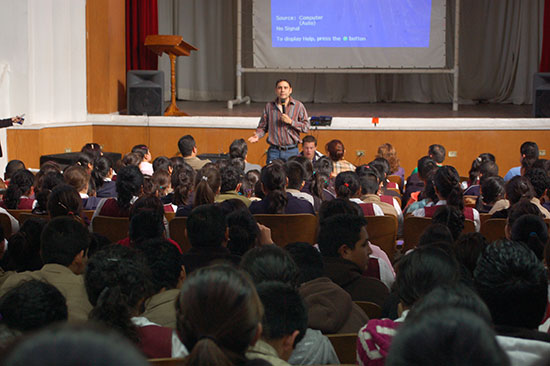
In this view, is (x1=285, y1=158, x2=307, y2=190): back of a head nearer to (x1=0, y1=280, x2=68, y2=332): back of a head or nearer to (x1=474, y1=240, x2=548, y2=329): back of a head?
(x1=474, y1=240, x2=548, y2=329): back of a head

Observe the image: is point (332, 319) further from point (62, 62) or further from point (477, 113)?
point (477, 113)

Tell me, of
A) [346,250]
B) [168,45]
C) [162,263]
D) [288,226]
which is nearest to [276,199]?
[288,226]

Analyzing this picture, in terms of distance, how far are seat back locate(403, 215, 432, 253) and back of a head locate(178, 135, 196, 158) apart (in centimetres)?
277

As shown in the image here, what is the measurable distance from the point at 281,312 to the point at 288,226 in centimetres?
209

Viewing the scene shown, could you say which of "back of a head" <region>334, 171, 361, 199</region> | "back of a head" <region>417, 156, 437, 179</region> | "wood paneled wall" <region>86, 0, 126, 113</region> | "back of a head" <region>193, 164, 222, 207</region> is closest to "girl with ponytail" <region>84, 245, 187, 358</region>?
"back of a head" <region>193, 164, 222, 207</region>

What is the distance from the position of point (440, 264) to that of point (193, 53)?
35.3ft

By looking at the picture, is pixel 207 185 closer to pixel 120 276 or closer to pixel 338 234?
pixel 338 234

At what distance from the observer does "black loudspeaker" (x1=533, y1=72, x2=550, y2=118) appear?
8.68m

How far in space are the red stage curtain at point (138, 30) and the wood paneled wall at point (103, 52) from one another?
200mm

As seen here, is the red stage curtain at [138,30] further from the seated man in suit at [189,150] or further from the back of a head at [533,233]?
the back of a head at [533,233]

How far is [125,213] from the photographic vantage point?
4.05m

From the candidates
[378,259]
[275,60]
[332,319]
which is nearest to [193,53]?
[275,60]

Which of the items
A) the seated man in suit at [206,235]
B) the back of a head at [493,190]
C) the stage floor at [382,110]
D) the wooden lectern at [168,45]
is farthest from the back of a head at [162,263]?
the stage floor at [382,110]

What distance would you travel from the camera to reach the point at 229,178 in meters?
4.52
